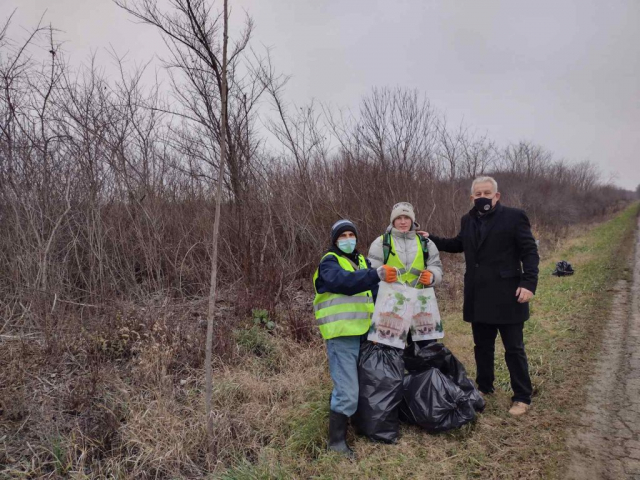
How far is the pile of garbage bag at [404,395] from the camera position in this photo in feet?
9.26

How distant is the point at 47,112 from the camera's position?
186 inches

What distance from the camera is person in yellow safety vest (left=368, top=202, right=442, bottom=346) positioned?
318cm

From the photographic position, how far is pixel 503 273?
3.15m

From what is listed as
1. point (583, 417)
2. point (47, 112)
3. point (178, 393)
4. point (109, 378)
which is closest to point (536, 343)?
point (583, 417)

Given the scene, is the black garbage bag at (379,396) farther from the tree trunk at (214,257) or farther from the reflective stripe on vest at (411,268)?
the tree trunk at (214,257)

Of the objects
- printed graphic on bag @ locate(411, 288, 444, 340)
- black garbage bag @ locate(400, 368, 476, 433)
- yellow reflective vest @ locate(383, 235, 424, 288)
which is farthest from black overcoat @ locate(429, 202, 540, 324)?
black garbage bag @ locate(400, 368, 476, 433)

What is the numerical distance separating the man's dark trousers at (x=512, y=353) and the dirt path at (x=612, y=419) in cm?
45

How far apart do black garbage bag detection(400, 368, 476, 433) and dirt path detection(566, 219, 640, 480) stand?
0.72 meters

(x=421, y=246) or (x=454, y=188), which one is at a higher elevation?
(x=454, y=188)

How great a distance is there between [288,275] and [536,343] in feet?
11.5

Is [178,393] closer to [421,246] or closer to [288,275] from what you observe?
[421,246]

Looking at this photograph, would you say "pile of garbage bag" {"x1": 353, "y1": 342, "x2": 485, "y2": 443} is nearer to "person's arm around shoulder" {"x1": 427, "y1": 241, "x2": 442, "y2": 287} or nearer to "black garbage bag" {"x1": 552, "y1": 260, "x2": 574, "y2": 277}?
"person's arm around shoulder" {"x1": 427, "y1": 241, "x2": 442, "y2": 287}

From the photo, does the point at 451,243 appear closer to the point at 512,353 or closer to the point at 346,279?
the point at 512,353

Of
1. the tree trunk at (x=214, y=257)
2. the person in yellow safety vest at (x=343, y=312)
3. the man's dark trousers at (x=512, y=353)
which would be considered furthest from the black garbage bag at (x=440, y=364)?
the tree trunk at (x=214, y=257)
